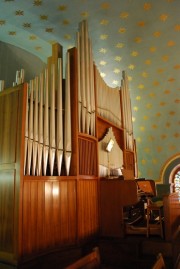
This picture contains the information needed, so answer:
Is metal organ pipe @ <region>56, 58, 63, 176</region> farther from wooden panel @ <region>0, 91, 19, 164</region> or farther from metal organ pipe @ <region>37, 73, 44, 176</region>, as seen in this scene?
wooden panel @ <region>0, 91, 19, 164</region>

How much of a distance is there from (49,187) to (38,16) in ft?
11.5

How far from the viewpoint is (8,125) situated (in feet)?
11.9

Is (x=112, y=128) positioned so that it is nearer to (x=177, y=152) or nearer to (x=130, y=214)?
(x=130, y=214)

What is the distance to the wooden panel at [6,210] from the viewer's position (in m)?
3.23

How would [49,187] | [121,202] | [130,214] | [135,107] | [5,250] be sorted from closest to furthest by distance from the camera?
[5,250] → [49,187] → [121,202] → [130,214] → [135,107]

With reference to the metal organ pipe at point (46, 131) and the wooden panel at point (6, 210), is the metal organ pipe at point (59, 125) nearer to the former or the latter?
the metal organ pipe at point (46, 131)

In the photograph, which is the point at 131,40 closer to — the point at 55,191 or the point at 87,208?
the point at 87,208

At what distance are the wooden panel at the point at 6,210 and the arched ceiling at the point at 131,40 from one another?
333 centimetres

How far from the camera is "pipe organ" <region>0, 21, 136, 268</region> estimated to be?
→ 10.8ft

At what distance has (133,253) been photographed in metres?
4.08

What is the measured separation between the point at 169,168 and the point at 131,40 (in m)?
4.37

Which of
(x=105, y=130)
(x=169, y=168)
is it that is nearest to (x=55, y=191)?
(x=105, y=130)

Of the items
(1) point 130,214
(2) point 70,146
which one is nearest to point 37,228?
(2) point 70,146

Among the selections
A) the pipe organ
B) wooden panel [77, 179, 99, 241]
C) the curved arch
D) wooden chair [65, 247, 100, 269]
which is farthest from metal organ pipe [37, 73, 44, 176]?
the curved arch
